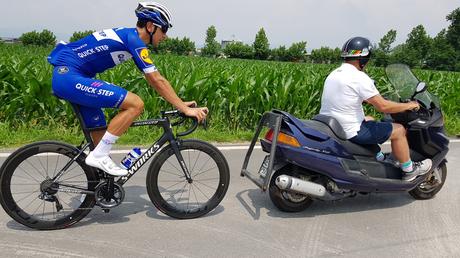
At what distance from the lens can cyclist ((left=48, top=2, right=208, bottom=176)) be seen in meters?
3.39

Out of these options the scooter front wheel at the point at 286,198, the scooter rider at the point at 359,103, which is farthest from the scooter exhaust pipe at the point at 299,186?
the scooter rider at the point at 359,103

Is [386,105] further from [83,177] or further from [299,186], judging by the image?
[83,177]

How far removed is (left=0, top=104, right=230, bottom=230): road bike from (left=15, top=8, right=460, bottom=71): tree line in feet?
248

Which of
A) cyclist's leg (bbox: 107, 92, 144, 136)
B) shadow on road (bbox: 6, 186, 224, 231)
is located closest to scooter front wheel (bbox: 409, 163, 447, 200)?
shadow on road (bbox: 6, 186, 224, 231)

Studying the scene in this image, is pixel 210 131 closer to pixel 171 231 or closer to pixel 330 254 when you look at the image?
pixel 171 231

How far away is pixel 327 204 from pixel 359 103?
1.15 metres

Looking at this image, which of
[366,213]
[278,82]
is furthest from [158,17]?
[278,82]

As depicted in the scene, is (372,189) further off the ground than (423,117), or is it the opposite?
(423,117)

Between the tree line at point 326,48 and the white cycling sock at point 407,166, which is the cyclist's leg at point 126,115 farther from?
the tree line at point 326,48

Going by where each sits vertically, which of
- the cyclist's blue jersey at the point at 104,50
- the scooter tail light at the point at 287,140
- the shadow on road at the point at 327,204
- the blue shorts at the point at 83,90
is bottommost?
the shadow on road at the point at 327,204

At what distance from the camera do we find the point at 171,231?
3695 mm

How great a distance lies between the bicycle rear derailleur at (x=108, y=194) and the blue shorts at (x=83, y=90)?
2.30 feet

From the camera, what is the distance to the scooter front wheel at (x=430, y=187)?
471 cm

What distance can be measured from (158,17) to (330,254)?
2.33 metres
